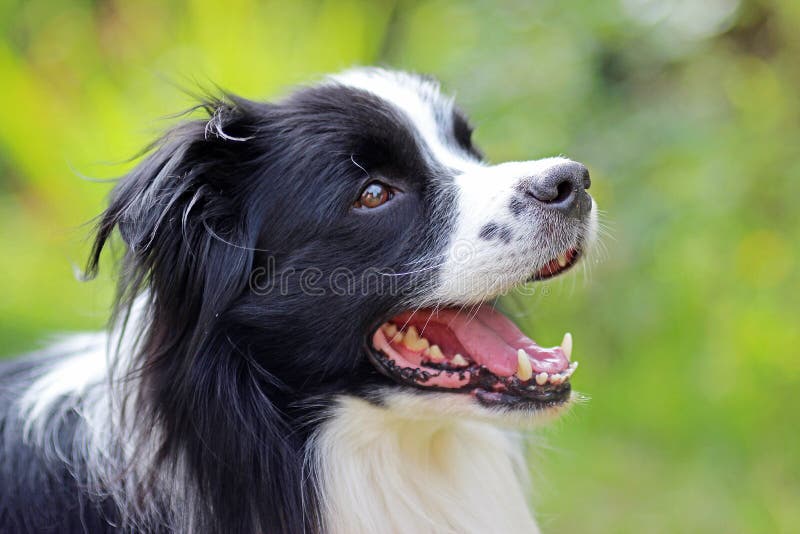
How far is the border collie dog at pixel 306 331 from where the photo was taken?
230 centimetres

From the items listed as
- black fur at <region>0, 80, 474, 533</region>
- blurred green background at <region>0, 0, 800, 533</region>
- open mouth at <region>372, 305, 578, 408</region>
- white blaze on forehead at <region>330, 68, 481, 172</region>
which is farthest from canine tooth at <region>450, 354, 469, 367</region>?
blurred green background at <region>0, 0, 800, 533</region>

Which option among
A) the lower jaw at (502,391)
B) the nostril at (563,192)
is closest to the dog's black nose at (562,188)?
the nostril at (563,192)

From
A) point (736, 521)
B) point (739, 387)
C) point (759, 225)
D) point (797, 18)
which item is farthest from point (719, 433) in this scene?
point (797, 18)

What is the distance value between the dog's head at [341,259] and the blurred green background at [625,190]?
922mm

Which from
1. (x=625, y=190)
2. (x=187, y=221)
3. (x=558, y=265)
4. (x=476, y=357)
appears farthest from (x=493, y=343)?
(x=625, y=190)

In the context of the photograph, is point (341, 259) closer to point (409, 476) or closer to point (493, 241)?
point (493, 241)

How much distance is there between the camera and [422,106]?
2701mm

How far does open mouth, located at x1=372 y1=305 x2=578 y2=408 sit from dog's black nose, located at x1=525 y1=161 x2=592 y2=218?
0.39m

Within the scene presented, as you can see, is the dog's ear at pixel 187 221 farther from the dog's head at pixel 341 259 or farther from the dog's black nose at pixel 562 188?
the dog's black nose at pixel 562 188

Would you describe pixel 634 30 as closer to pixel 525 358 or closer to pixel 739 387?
pixel 739 387

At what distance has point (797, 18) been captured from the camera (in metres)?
4.64

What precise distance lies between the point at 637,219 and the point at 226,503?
304 cm

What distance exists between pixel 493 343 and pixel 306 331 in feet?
1.76

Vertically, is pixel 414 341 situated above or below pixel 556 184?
below
